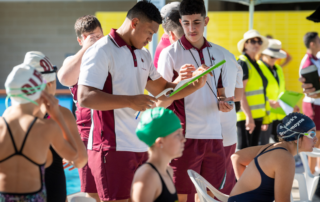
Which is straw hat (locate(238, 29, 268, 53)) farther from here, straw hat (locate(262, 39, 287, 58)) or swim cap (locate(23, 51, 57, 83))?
swim cap (locate(23, 51, 57, 83))

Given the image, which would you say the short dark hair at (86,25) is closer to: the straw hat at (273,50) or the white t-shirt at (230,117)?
the white t-shirt at (230,117)

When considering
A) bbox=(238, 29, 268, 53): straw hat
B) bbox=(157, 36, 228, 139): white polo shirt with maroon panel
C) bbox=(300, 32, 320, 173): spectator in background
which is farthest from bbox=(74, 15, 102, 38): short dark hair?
bbox=(300, 32, 320, 173): spectator in background

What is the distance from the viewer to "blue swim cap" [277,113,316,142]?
2674 millimetres

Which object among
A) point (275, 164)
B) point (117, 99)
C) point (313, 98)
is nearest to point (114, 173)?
point (117, 99)

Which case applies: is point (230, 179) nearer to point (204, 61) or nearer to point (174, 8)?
point (204, 61)

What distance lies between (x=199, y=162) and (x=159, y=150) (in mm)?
1124

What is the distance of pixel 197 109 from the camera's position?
9.78 feet

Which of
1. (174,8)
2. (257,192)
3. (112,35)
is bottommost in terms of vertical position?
(257,192)

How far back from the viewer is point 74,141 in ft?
6.53

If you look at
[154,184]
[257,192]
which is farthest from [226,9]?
[154,184]

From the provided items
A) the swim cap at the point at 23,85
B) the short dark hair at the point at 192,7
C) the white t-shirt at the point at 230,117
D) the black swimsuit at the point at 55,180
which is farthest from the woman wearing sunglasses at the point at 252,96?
the swim cap at the point at 23,85

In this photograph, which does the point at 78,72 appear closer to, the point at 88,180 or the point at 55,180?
the point at 88,180

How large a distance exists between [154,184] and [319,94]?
14.2ft

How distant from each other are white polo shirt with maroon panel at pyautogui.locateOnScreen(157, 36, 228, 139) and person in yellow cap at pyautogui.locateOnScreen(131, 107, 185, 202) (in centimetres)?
103
